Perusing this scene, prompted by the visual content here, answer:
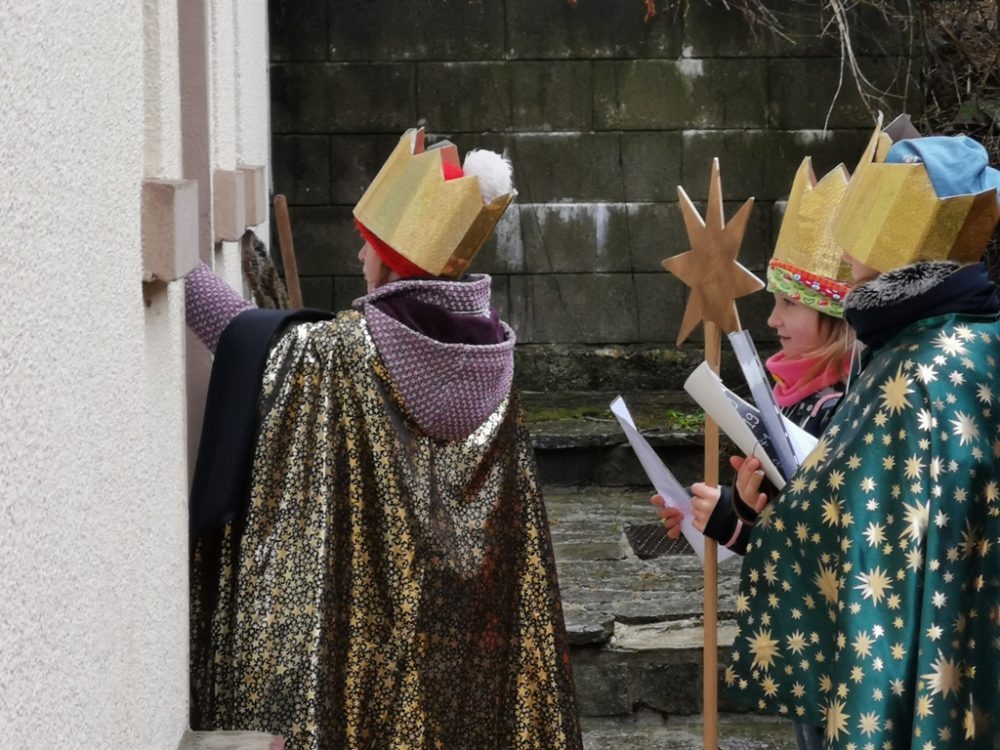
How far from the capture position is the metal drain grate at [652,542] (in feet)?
21.6

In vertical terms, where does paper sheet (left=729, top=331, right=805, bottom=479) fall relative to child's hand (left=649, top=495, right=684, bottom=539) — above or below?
above

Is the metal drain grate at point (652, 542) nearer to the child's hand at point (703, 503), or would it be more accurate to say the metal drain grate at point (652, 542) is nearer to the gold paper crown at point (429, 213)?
the child's hand at point (703, 503)

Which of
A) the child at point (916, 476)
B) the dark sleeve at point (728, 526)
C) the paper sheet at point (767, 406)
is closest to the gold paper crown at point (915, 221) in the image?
the child at point (916, 476)

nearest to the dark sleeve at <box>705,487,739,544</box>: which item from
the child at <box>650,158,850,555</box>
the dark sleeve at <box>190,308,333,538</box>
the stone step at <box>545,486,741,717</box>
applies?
the child at <box>650,158,850,555</box>

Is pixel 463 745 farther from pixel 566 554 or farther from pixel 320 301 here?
pixel 320 301

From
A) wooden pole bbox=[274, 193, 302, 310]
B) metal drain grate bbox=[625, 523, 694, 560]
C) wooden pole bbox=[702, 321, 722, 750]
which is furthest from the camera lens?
metal drain grate bbox=[625, 523, 694, 560]

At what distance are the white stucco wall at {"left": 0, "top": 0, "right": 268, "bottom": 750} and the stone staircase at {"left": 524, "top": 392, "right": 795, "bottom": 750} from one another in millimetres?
2584

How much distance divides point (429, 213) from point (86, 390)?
1.73 meters

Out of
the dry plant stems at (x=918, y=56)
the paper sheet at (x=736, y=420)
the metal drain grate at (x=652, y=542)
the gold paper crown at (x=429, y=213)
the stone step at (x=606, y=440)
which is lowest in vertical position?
the metal drain grate at (x=652, y=542)

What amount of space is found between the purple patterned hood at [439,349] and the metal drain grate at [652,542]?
9.86ft

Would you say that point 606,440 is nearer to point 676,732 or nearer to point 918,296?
point 676,732

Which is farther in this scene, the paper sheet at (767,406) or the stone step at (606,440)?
the stone step at (606,440)

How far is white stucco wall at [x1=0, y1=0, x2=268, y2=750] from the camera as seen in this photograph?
151cm

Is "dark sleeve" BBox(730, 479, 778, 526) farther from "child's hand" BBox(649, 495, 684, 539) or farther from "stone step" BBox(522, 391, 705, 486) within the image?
"stone step" BBox(522, 391, 705, 486)
